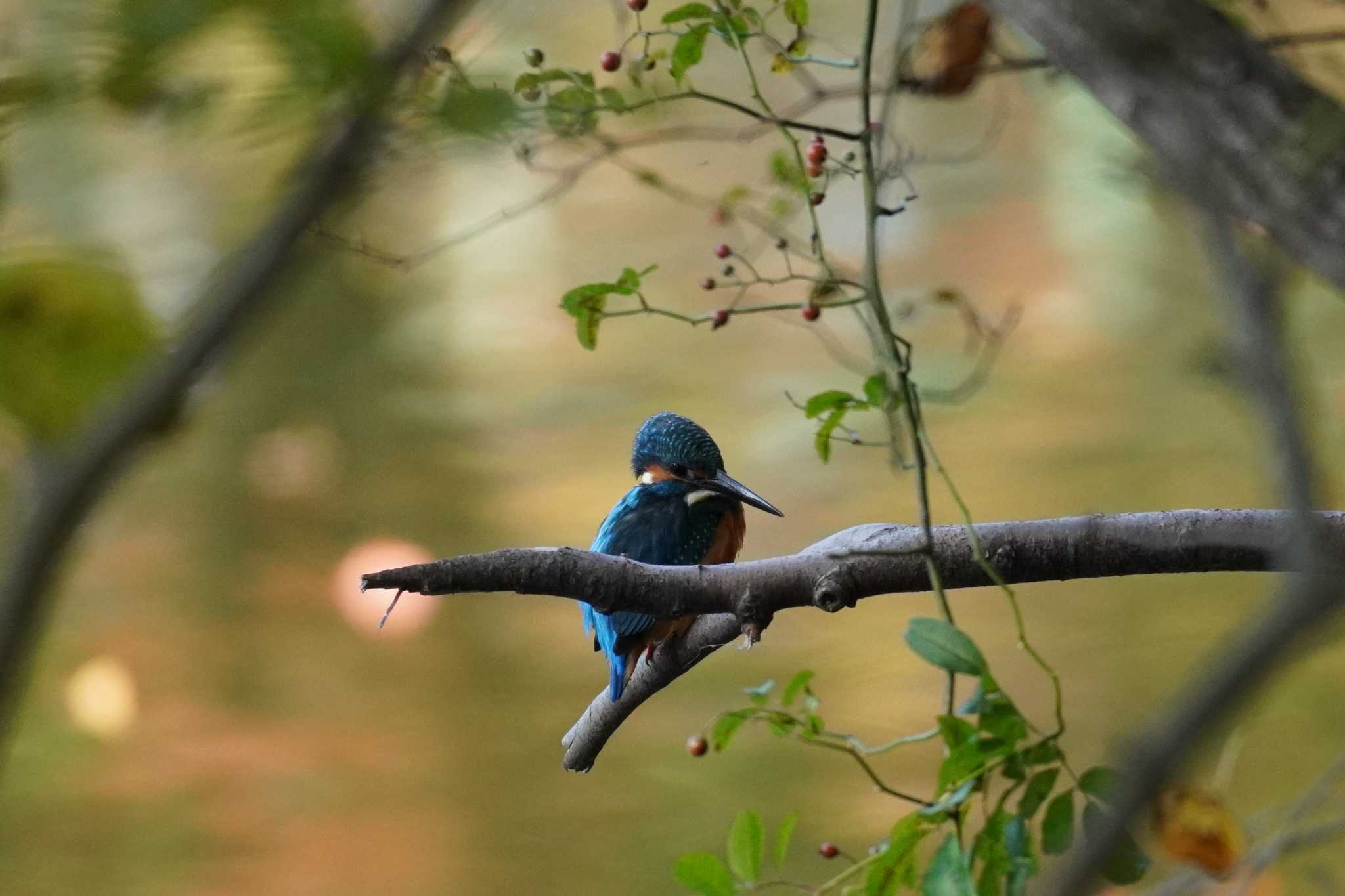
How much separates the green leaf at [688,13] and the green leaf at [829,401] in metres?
0.22

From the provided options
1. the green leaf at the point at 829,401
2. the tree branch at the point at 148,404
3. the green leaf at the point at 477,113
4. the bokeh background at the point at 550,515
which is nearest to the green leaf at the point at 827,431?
the green leaf at the point at 829,401

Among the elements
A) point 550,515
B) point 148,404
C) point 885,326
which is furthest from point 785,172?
point 550,515

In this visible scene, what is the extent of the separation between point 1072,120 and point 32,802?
2.55 m

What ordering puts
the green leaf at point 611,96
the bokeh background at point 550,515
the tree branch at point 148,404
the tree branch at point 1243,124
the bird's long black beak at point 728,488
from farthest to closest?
the bokeh background at point 550,515, the bird's long black beak at point 728,488, the green leaf at point 611,96, the tree branch at point 1243,124, the tree branch at point 148,404

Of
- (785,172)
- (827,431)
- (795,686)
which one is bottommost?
(795,686)

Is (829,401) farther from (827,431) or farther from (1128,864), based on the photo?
(1128,864)

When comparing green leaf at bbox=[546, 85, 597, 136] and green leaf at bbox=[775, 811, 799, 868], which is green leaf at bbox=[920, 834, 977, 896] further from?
green leaf at bbox=[546, 85, 597, 136]

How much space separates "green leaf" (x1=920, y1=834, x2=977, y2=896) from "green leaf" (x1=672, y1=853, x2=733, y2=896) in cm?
13

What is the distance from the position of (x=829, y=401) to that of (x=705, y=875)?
0.27 metres

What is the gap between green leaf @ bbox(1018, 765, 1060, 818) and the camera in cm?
69

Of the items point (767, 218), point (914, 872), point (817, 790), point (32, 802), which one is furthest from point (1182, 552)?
point (32, 802)

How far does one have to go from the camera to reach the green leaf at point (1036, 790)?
0.69 m

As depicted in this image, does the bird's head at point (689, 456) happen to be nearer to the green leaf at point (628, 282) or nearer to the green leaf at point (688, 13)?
the green leaf at point (628, 282)

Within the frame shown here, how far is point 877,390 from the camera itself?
0.76 metres
